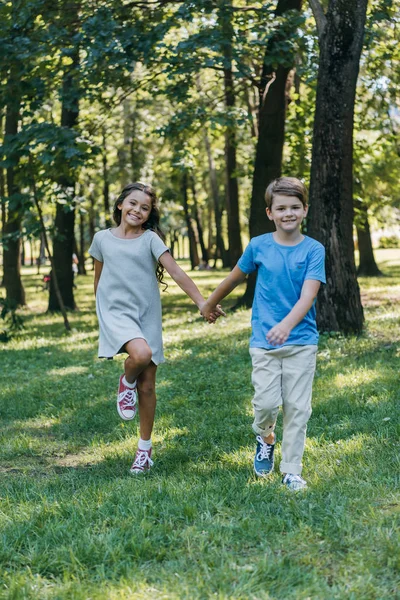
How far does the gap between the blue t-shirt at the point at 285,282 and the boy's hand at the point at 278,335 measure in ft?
0.60

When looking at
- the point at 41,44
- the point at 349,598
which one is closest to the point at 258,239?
the point at 349,598

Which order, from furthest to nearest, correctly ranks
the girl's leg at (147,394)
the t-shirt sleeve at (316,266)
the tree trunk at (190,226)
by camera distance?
1. the tree trunk at (190,226)
2. the girl's leg at (147,394)
3. the t-shirt sleeve at (316,266)

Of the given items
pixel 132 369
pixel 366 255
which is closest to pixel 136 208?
pixel 132 369

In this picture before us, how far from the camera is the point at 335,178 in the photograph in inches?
424

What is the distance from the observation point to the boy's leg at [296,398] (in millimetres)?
4875

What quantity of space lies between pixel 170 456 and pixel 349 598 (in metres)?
2.80

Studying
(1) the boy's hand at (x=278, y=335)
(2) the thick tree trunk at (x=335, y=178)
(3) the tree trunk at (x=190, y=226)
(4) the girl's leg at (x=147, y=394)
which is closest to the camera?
(1) the boy's hand at (x=278, y=335)

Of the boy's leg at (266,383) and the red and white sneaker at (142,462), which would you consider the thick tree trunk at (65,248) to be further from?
the boy's leg at (266,383)

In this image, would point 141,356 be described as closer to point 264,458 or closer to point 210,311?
point 210,311

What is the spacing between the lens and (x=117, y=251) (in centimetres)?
555

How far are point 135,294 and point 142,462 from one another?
115cm

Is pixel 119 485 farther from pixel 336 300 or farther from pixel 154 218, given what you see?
pixel 336 300

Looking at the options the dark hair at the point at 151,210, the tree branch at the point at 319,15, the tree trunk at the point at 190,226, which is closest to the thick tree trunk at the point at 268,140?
the tree branch at the point at 319,15

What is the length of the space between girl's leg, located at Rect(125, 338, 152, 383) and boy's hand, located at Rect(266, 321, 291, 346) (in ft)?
3.33
